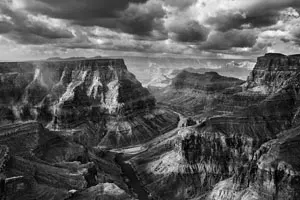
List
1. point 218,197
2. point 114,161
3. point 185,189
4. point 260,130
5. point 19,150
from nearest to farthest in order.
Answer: point 218,197 → point 19,150 → point 185,189 → point 260,130 → point 114,161

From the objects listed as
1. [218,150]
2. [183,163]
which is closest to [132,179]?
[183,163]

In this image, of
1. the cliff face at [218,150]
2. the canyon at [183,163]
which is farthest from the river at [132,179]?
the cliff face at [218,150]

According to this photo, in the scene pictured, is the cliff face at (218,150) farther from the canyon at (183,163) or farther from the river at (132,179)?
the river at (132,179)

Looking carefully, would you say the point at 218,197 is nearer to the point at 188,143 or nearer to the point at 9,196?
the point at 188,143

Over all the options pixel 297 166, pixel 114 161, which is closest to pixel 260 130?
pixel 297 166

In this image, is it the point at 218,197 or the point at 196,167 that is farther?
the point at 196,167

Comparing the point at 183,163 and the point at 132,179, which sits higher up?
the point at 183,163

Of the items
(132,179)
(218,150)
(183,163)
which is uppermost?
(218,150)

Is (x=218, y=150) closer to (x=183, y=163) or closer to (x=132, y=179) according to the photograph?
(x=183, y=163)

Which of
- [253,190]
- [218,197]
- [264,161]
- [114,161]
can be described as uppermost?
[264,161]

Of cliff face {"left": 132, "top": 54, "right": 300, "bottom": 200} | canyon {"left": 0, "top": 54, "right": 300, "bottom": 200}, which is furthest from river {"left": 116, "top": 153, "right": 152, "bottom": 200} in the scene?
cliff face {"left": 132, "top": 54, "right": 300, "bottom": 200}

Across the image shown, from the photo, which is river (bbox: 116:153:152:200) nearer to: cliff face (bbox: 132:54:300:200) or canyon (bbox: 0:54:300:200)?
canyon (bbox: 0:54:300:200)
